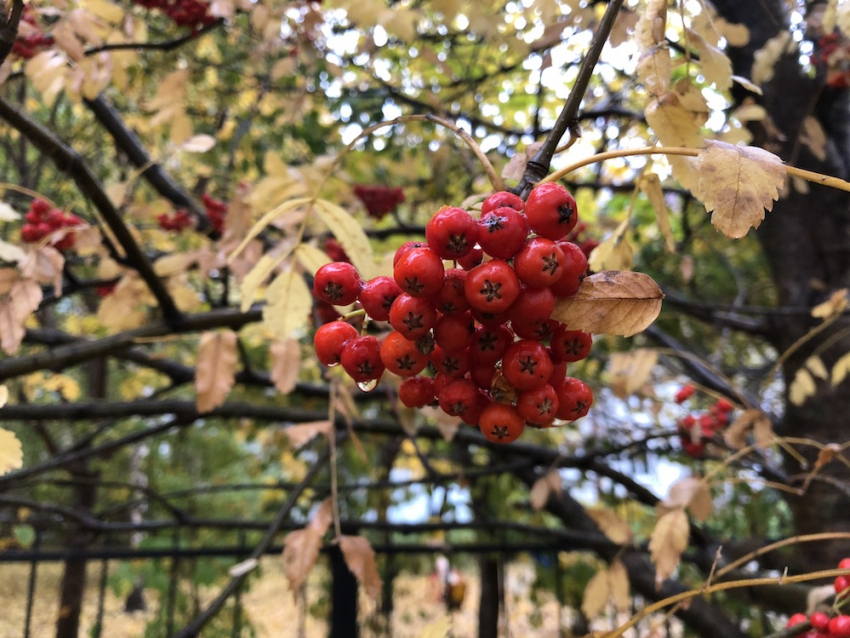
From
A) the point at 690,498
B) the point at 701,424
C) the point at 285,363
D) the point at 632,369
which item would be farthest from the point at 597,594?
the point at 285,363

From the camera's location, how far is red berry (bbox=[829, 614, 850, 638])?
0.96 metres

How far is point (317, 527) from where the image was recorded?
145 cm

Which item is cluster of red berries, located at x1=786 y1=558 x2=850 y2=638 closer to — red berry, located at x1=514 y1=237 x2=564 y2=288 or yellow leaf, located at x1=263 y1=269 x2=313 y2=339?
red berry, located at x1=514 y1=237 x2=564 y2=288

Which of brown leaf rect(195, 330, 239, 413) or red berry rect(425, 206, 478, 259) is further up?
brown leaf rect(195, 330, 239, 413)

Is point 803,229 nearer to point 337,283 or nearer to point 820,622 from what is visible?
point 820,622

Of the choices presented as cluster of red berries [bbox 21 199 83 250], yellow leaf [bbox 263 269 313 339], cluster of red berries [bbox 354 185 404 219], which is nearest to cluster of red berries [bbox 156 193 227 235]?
cluster of red berries [bbox 21 199 83 250]

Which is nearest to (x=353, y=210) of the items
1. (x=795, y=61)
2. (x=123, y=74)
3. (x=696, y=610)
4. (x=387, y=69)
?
(x=123, y=74)

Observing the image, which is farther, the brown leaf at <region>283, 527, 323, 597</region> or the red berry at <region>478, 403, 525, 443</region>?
the brown leaf at <region>283, 527, 323, 597</region>

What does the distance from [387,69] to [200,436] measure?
3.95 m

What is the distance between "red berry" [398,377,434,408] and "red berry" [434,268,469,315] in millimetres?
165

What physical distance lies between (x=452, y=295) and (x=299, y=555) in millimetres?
1013

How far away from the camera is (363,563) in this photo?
1.41 m

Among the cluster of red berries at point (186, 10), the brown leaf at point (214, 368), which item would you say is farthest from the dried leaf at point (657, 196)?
the cluster of red berries at point (186, 10)

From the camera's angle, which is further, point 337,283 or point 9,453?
point 9,453
